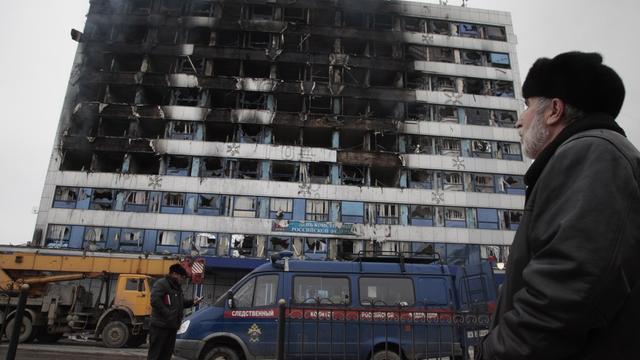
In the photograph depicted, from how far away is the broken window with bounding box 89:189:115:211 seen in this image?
31453 millimetres

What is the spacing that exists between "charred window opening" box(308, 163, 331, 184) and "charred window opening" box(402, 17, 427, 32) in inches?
630

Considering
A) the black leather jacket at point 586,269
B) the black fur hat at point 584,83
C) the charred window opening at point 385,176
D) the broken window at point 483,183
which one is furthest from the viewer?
the broken window at point 483,183

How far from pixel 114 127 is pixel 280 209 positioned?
53.8ft

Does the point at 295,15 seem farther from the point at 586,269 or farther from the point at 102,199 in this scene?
the point at 586,269

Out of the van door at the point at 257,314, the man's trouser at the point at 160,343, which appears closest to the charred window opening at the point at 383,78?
the van door at the point at 257,314

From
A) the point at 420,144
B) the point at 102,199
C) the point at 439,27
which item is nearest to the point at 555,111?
the point at 102,199

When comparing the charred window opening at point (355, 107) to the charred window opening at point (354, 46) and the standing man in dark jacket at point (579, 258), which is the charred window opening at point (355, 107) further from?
the standing man in dark jacket at point (579, 258)

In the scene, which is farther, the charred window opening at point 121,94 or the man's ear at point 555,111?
the charred window opening at point 121,94

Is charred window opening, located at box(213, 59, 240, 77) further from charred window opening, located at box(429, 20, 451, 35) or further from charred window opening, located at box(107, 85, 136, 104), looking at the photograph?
charred window opening, located at box(429, 20, 451, 35)

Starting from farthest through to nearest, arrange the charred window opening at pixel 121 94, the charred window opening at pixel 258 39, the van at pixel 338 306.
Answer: the charred window opening at pixel 258 39, the charred window opening at pixel 121 94, the van at pixel 338 306

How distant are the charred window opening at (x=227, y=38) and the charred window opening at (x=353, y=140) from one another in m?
12.7

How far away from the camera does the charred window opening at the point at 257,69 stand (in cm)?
3741

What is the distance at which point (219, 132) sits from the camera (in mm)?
36156

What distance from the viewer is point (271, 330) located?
29.9 feet
